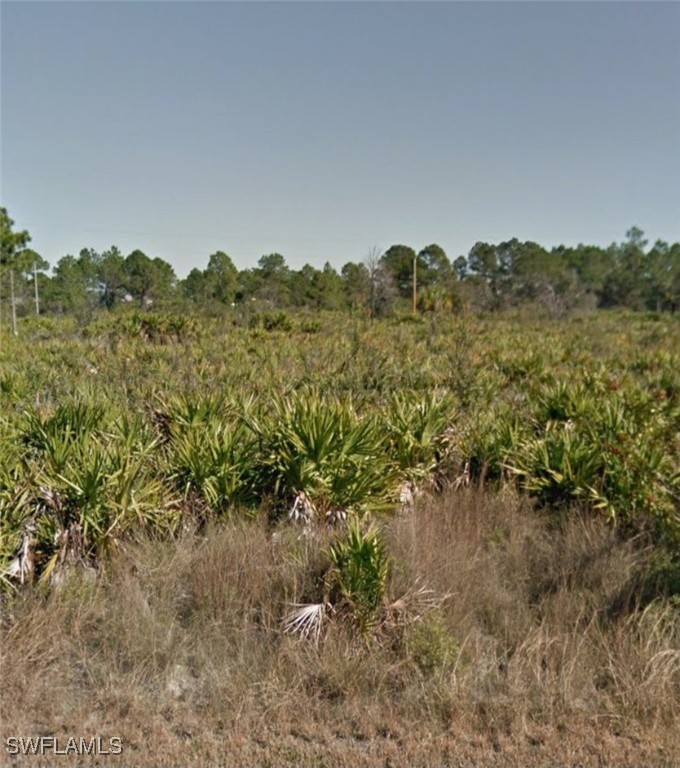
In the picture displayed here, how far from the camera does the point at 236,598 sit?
3619 millimetres

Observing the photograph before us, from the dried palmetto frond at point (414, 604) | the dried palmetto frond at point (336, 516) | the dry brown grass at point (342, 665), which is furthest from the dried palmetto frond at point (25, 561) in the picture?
the dried palmetto frond at point (414, 604)

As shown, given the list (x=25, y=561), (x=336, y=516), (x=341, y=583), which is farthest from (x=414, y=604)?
(x=25, y=561)

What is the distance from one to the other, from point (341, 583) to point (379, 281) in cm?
3861

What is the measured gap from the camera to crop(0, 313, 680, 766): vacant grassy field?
2643 mm

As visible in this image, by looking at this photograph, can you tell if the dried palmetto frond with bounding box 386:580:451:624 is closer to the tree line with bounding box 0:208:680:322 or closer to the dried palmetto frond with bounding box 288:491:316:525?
the dried palmetto frond with bounding box 288:491:316:525

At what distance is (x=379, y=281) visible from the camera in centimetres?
4053

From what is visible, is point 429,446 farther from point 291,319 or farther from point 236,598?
point 291,319

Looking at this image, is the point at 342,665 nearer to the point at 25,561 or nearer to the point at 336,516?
the point at 336,516

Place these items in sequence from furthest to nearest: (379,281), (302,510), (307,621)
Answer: (379,281)
(302,510)
(307,621)

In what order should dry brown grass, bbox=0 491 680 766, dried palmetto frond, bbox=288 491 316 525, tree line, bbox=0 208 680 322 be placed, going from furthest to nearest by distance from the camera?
tree line, bbox=0 208 680 322 < dried palmetto frond, bbox=288 491 316 525 < dry brown grass, bbox=0 491 680 766

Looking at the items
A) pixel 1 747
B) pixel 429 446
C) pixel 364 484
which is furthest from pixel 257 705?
pixel 429 446

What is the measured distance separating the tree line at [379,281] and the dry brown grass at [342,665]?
29.2m

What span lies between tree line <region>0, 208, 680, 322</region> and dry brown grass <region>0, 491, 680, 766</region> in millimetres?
29167

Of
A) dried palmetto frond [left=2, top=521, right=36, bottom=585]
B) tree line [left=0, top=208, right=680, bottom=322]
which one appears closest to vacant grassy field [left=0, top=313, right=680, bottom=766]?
dried palmetto frond [left=2, top=521, right=36, bottom=585]
